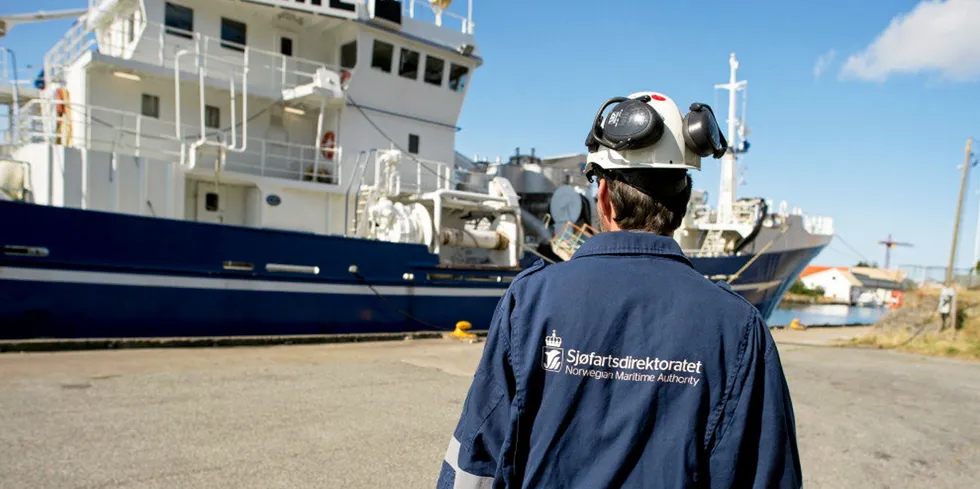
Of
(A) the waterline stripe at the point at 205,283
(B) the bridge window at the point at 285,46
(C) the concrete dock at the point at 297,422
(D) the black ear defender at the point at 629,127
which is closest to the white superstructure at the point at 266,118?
(B) the bridge window at the point at 285,46

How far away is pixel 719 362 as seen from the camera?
1163 mm

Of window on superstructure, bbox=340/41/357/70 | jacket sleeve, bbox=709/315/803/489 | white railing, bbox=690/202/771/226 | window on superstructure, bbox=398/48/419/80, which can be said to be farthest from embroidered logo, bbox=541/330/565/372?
white railing, bbox=690/202/771/226

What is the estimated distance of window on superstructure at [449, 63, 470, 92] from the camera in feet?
42.6

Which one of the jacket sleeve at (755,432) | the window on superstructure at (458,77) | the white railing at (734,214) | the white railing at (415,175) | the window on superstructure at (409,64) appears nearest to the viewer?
the jacket sleeve at (755,432)

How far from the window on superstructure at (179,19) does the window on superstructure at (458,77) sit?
4.81 metres

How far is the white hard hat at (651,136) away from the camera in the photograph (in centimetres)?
135

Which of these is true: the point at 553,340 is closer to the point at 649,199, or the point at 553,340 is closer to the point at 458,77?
the point at 649,199

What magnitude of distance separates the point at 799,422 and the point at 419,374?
3.58 meters

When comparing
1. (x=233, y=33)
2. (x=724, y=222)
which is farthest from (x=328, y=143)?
(x=724, y=222)

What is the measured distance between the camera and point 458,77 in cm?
1307

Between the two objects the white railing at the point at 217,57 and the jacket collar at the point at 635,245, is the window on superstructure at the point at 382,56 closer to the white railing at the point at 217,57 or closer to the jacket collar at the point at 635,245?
the white railing at the point at 217,57

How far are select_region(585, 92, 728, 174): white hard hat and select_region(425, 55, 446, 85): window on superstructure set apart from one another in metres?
11.6

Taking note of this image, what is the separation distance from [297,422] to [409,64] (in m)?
9.18

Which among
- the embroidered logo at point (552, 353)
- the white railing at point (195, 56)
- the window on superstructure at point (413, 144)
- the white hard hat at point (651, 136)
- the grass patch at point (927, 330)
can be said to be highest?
the white railing at point (195, 56)
